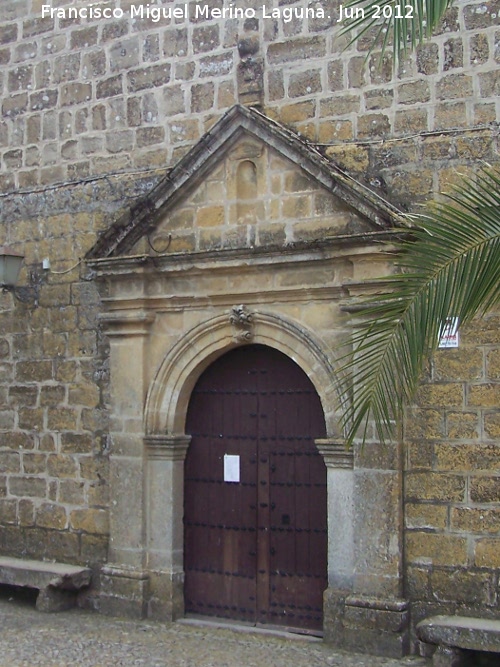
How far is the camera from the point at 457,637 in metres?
5.83

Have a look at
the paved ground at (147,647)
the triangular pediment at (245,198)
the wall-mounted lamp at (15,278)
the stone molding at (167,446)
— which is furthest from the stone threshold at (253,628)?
the wall-mounted lamp at (15,278)

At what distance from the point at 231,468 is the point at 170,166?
2427mm

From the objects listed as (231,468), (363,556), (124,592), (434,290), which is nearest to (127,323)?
(231,468)

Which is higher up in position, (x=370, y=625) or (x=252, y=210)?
(x=252, y=210)

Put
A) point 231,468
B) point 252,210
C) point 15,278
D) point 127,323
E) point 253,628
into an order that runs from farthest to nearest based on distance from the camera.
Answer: point 15,278 → point 127,323 → point 231,468 → point 252,210 → point 253,628

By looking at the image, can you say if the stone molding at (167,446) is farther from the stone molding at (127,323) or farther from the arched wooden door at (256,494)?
the stone molding at (127,323)

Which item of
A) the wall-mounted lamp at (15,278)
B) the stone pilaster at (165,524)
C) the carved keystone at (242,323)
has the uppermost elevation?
the wall-mounted lamp at (15,278)

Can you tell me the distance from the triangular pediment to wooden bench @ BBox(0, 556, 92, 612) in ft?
8.32

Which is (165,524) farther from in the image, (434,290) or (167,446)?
(434,290)

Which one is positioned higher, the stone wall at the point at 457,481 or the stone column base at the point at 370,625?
the stone wall at the point at 457,481

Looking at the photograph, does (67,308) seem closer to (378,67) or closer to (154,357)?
(154,357)

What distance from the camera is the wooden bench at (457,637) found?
18.9ft

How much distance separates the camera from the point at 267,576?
7.11 metres

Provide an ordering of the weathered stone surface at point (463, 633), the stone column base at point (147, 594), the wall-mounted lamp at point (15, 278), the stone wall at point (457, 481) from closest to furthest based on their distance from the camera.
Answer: the weathered stone surface at point (463, 633), the stone wall at point (457, 481), the stone column base at point (147, 594), the wall-mounted lamp at point (15, 278)
